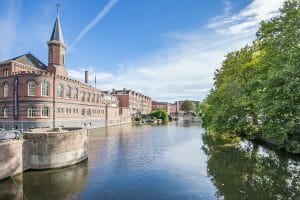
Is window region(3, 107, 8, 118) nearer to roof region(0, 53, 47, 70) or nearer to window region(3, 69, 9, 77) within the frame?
window region(3, 69, 9, 77)

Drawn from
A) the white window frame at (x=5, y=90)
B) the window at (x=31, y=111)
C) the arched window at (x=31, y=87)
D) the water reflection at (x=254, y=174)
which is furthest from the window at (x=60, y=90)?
the water reflection at (x=254, y=174)

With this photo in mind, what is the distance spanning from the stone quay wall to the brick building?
2114cm

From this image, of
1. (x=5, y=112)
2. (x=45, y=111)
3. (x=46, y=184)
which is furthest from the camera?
(x=5, y=112)

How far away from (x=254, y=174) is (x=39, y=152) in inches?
643

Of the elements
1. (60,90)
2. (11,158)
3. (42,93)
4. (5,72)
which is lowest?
(11,158)

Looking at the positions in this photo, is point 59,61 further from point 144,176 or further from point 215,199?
point 215,199

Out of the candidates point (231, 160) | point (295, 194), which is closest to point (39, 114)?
point (231, 160)

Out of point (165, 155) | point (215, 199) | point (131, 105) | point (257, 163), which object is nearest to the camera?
point (215, 199)

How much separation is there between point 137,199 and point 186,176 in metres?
5.42

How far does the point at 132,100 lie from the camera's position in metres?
95.7

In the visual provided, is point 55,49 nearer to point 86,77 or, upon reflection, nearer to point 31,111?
point 31,111

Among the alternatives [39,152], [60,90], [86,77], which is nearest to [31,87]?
[60,90]

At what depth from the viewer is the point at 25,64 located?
150ft

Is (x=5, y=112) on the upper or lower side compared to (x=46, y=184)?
upper
